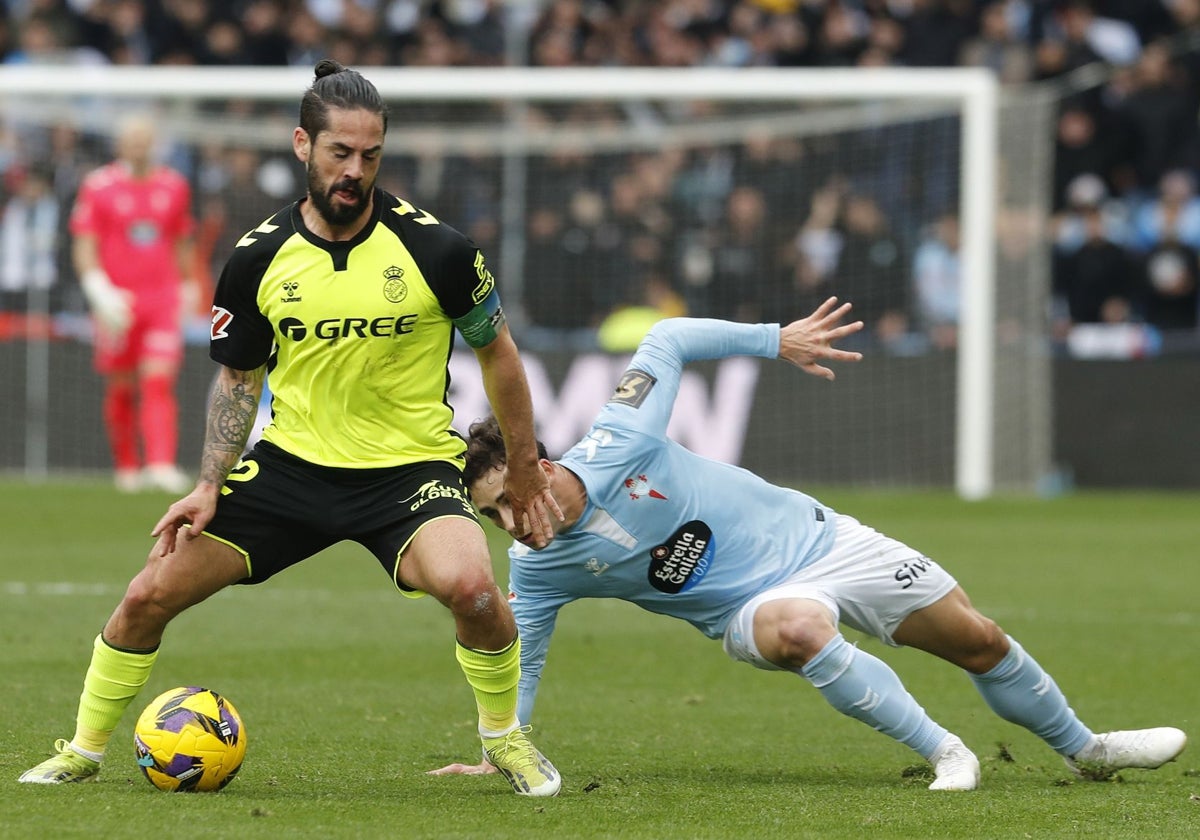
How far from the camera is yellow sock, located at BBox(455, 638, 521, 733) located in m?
5.86

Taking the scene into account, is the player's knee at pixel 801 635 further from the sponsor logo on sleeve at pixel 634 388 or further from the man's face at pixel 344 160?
the man's face at pixel 344 160

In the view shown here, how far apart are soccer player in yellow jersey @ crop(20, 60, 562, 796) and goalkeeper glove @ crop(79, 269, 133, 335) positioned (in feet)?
34.3

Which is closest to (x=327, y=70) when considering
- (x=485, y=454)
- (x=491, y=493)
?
(x=485, y=454)

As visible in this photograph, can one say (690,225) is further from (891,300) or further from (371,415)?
(371,415)

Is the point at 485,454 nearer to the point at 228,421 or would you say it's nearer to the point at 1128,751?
the point at 228,421

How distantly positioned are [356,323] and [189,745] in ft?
4.28

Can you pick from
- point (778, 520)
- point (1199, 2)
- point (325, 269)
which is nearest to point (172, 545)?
point (325, 269)

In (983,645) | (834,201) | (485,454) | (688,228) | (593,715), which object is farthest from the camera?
(688,228)

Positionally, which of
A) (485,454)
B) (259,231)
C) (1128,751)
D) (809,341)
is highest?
(259,231)

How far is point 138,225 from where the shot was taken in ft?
53.6

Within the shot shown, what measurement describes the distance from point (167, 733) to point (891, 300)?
13656 millimetres

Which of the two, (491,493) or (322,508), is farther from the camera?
(491,493)

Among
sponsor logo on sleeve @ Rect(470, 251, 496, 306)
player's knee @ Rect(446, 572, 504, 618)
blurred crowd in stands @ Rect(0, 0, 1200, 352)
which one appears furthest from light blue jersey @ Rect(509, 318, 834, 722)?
blurred crowd in stands @ Rect(0, 0, 1200, 352)

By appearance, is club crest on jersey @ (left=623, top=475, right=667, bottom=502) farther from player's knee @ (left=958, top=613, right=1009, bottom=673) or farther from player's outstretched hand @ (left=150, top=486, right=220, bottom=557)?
player's outstretched hand @ (left=150, top=486, right=220, bottom=557)
